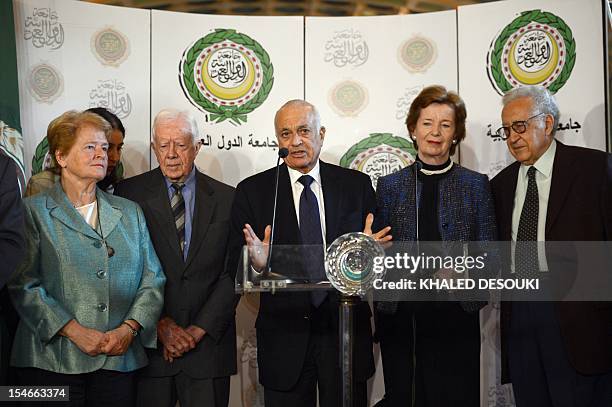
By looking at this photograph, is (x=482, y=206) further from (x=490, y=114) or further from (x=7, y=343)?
(x=7, y=343)

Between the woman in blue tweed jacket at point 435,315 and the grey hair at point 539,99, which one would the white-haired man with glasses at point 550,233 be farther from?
the woman in blue tweed jacket at point 435,315

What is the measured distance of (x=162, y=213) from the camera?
3676 mm

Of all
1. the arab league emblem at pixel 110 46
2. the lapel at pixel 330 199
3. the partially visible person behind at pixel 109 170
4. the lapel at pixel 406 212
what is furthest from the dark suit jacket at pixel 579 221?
the arab league emblem at pixel 110 46

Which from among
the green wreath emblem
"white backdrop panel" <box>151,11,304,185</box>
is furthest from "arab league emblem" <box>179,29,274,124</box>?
the green wreath emblem

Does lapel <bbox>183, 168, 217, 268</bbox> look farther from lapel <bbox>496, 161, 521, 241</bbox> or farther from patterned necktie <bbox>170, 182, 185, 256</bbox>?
lapel <bbox>496, 161, 521, 241</bbox>

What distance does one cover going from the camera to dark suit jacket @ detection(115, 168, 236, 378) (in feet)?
11.7

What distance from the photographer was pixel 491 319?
15.1 ft

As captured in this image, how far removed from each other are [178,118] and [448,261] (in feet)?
5.64

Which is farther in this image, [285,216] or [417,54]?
[417,54]

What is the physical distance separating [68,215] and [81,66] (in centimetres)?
174

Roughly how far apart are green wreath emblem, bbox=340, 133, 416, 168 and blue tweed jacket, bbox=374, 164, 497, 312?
1142mm

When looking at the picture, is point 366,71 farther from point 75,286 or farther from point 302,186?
point 75,286

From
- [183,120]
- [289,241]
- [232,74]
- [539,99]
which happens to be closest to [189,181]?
[183,120]

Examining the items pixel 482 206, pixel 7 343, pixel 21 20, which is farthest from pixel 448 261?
pixel 21 20
